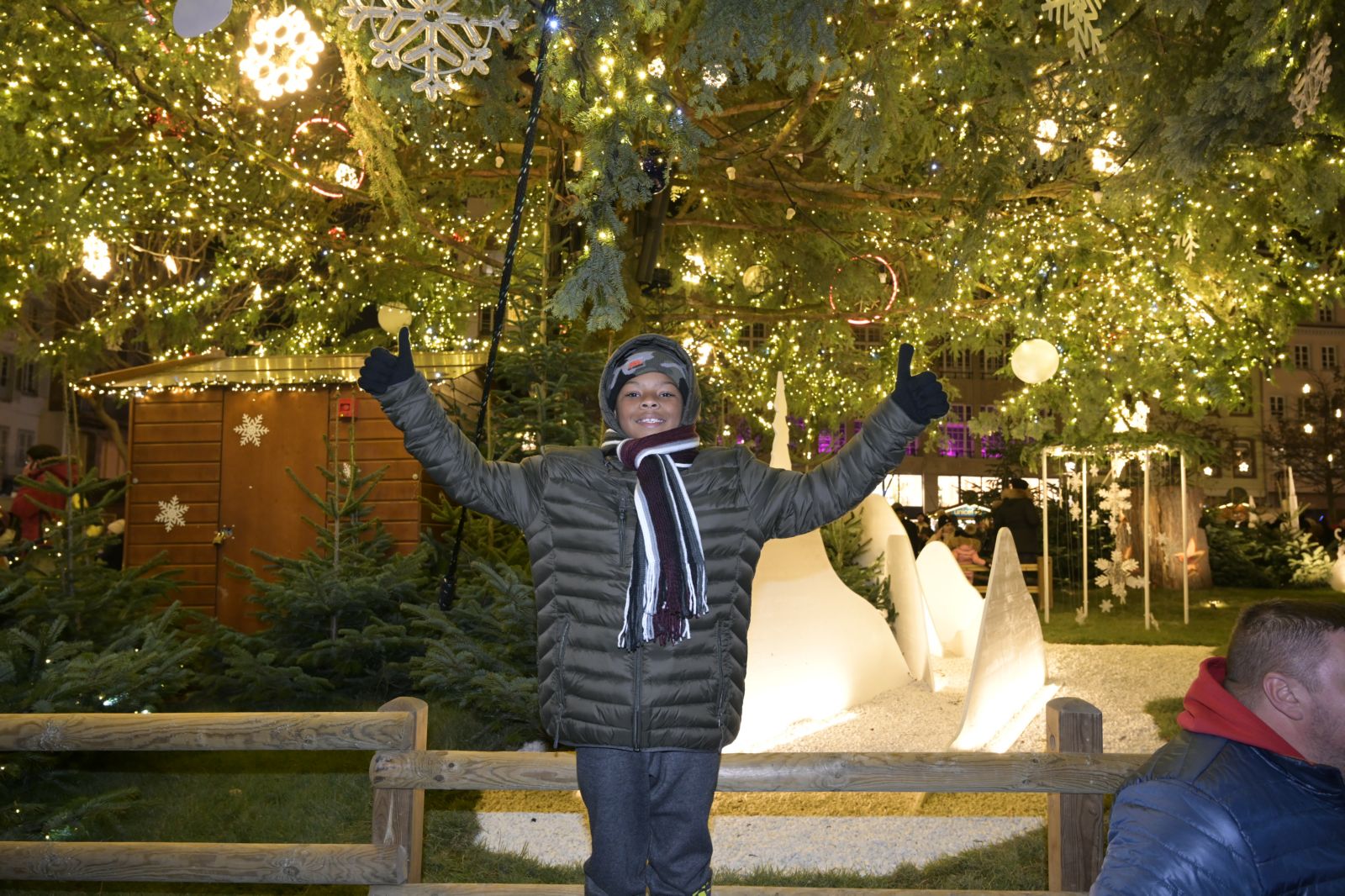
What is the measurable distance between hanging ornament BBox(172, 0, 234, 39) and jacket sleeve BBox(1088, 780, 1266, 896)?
3.42 m

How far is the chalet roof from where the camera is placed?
32.9ft

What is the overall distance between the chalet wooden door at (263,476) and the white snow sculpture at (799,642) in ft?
15.6

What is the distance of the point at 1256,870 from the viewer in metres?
1.81

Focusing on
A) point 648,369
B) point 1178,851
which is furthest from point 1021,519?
point 1178,851

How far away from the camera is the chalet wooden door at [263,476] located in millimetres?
10164

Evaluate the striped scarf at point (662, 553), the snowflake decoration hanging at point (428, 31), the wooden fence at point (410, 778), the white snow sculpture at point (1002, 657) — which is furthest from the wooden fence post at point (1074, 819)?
the snowflake decoration hanging at point (428, 31)

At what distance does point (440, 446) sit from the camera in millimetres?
3193

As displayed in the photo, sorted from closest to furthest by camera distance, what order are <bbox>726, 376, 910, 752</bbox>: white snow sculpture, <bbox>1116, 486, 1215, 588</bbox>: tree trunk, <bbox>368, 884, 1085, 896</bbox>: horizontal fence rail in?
<bbox>368, 884, 1085, 896</bbox>: horizontal fence rail, <bbox>726, 376, 910, 752</bbox>: white snow sculpture, <bbox>1116, 486, 1215, 588</bbox>: tree trunk

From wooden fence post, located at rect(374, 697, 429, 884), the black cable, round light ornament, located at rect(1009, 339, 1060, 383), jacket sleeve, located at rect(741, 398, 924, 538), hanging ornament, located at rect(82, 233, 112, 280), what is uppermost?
hanging ornament, located at rect(82, 233, 112, 280)

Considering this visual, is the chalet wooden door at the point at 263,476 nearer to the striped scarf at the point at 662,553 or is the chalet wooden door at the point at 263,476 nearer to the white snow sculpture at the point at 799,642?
the white snow sculpture at the point at 799,642

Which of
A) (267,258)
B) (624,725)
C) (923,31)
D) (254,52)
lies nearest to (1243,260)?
(923,31)

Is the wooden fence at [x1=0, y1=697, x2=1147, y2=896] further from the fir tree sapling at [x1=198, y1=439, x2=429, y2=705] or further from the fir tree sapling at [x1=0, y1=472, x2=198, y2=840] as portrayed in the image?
the fir tree sapling at [x1=198, y1=439, x2=429, y2=705]

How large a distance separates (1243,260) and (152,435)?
11.0 metres

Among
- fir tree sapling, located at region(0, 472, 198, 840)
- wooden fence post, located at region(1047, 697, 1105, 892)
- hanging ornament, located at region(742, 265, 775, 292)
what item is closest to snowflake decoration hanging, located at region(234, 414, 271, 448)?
fir tree sapling, located at region(0, 472, 198, 840)
